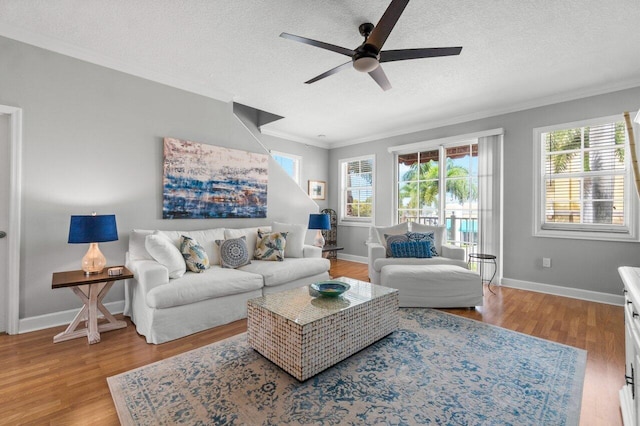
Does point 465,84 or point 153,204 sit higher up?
point 465,84

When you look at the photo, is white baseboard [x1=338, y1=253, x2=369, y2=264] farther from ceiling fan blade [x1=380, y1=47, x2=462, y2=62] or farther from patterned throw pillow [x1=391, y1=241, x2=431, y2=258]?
ceiling fan blade [x1=380, y1=47, x2=462, y2=62]

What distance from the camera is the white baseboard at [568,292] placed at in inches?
139

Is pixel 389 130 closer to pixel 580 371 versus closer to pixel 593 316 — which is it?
pixel 593 316

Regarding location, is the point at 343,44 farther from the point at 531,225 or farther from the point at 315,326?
the point at 531,225

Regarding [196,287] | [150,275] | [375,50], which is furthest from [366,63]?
[150,275]

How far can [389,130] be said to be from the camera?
18.6ft

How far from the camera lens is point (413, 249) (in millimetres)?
3822

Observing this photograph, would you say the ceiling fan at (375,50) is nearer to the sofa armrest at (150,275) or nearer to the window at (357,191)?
the sofa armrest at (150,275)

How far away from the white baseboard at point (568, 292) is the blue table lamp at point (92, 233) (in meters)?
4.97

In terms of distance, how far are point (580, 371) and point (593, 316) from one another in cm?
153

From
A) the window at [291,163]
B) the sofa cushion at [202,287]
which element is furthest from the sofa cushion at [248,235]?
the window at [291,163]

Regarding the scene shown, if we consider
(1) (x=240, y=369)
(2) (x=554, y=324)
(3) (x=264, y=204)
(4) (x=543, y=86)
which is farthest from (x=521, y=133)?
(1) (x=240, y=369)

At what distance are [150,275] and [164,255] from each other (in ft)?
0.87

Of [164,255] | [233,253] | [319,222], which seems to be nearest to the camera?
[164,255]
